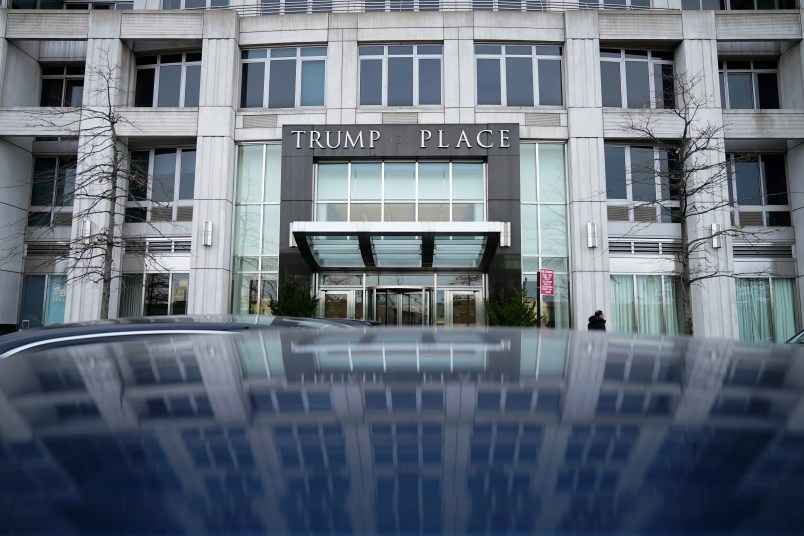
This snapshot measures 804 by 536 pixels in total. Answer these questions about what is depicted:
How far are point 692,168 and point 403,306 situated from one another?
1165 centimetres

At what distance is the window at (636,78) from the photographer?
21433 millimetres

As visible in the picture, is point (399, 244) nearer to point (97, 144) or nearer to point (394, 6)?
point (394, 6)

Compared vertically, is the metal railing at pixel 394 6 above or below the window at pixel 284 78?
above

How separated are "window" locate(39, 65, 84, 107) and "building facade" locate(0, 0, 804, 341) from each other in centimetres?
148

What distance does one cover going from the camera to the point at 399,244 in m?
19.0

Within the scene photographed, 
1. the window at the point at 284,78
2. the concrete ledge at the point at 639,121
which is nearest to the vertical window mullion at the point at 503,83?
the concrete ledge at the point at 639,121

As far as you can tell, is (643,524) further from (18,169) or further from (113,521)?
(18,169)

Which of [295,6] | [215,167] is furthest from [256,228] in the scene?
[295,6]

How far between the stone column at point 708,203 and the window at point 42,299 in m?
25.0

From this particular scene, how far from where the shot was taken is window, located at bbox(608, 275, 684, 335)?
20.3 meters

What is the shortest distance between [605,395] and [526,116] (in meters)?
21.1

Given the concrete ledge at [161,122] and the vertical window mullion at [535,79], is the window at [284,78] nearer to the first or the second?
the concrete ledge at [161,122]

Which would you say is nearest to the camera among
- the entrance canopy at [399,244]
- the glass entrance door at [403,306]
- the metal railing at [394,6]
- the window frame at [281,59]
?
the entrance canopy at [399,244]

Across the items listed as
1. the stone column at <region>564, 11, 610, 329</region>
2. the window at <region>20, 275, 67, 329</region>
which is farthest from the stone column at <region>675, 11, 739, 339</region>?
the window at <region>20, 275, 67, 329</region>
